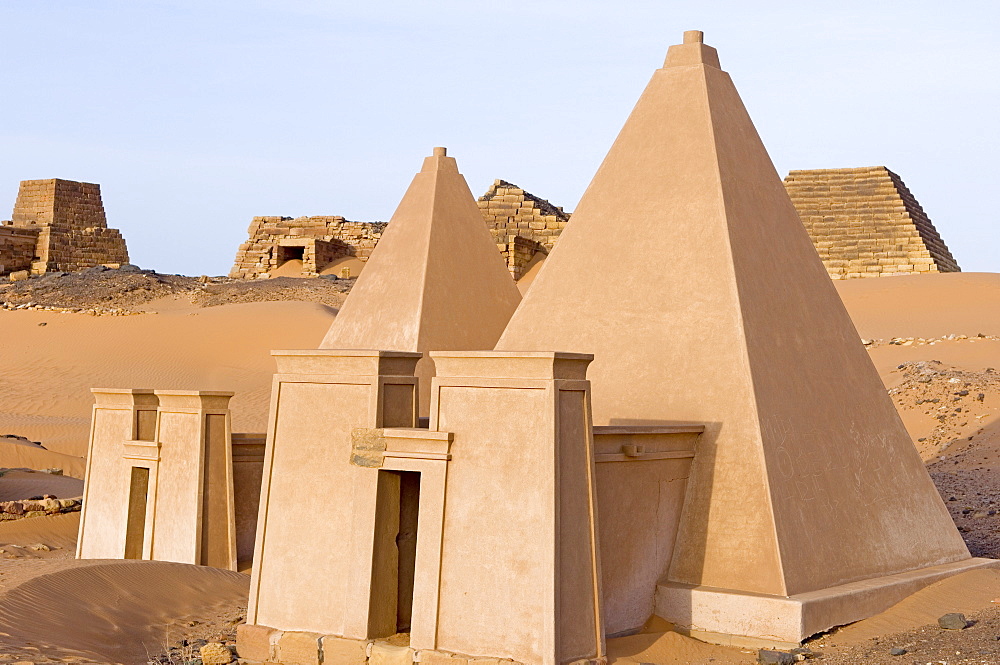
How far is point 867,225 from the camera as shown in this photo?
1368 inches

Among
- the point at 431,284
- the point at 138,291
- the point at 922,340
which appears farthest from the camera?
the point at 138,291

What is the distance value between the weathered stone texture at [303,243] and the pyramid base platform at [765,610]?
27.8m

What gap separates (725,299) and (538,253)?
2464 cm

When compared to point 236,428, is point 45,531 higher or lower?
lower

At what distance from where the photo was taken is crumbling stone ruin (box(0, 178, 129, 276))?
120ft

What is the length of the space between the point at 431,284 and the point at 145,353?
52.6 feet

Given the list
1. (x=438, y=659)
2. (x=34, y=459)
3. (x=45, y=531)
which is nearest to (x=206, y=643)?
(x=438, y=659)

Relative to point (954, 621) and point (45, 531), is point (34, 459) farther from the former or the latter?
point (954, 621)

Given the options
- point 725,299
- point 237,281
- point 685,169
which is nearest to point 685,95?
point 685,169

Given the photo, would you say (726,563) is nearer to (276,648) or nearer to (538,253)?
(276,648)

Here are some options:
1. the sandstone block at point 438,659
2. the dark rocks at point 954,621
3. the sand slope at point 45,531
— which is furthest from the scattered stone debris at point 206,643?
the dark rocks at point 954,621

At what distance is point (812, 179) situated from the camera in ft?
123

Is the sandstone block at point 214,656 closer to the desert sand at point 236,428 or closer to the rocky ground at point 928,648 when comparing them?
the desert sand at point 236,428

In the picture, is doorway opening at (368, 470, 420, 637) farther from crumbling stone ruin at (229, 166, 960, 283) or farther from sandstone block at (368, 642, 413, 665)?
crumbling stone ruin at (229, 166, 960, 283)
